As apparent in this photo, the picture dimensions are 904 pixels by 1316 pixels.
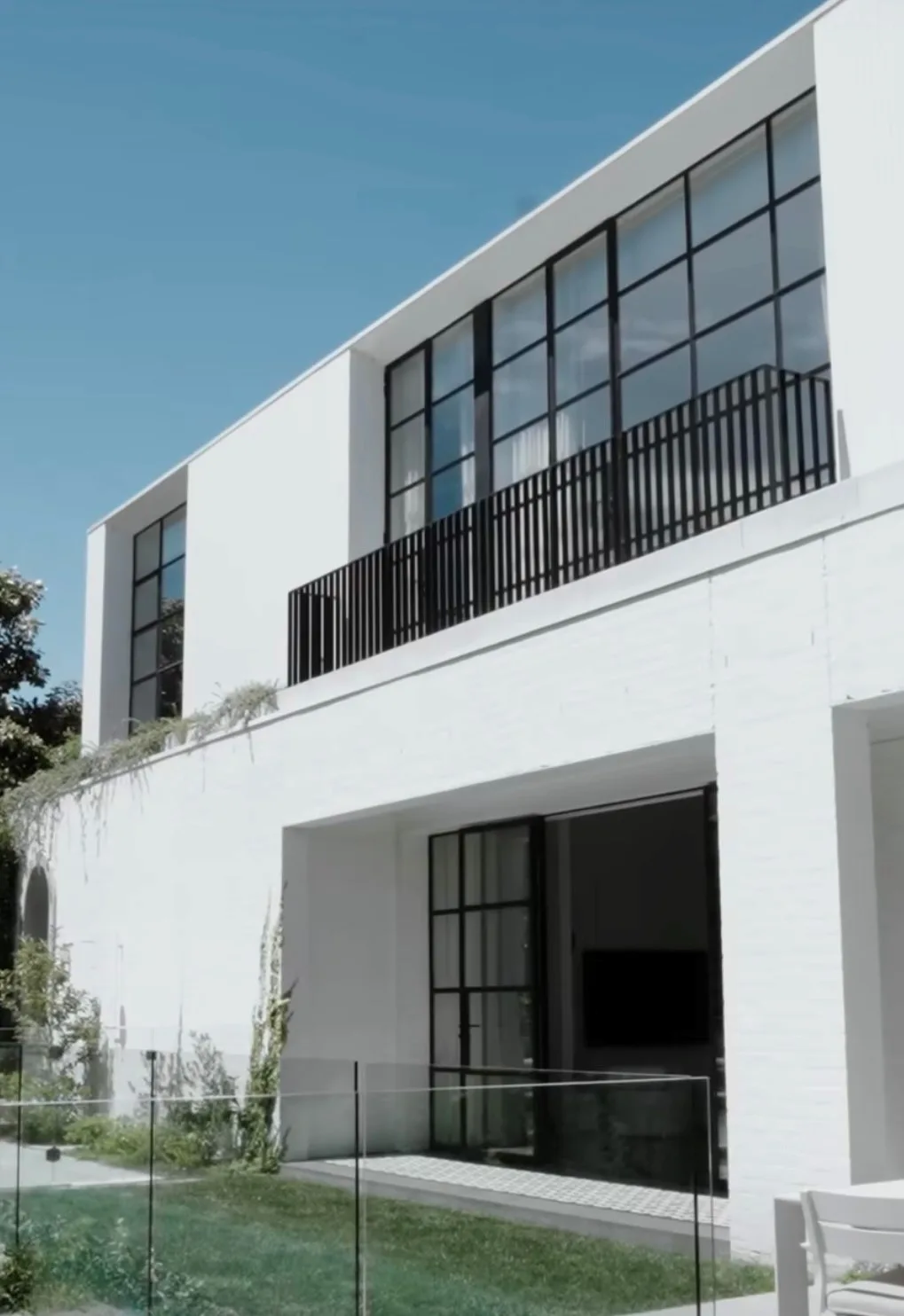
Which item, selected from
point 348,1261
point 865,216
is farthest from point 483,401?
point 348,1261

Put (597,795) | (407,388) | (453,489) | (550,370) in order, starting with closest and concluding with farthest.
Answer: (597,795) → (550,370) → (453,489) → (407,388)

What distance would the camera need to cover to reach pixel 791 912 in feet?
26.4

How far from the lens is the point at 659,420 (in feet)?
33.5

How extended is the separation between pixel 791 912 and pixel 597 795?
3238 mm

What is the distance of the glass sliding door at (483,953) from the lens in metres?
12.0

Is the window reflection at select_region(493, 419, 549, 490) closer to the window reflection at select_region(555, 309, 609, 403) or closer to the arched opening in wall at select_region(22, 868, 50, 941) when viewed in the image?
the window reflection at select_region(555, 309, 609, 403)

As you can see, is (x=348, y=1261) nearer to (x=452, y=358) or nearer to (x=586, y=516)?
(x=586, y=516)

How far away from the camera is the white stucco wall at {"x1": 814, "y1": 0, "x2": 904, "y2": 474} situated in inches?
351

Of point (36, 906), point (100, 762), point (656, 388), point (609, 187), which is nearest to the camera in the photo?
point (656, 388)

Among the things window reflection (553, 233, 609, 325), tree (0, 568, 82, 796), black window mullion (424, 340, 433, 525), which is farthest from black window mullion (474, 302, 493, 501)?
tree (0, 568, 82, 796)

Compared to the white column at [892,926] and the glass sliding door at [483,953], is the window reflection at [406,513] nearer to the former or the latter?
the glass sliding door at [483,953]

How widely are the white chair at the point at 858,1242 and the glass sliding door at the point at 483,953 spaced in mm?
5637

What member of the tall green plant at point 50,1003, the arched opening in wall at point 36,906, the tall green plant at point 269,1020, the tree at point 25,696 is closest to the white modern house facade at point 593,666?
the tall green plant at point 269,1020

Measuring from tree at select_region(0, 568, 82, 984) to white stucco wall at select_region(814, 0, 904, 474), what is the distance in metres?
11.7
